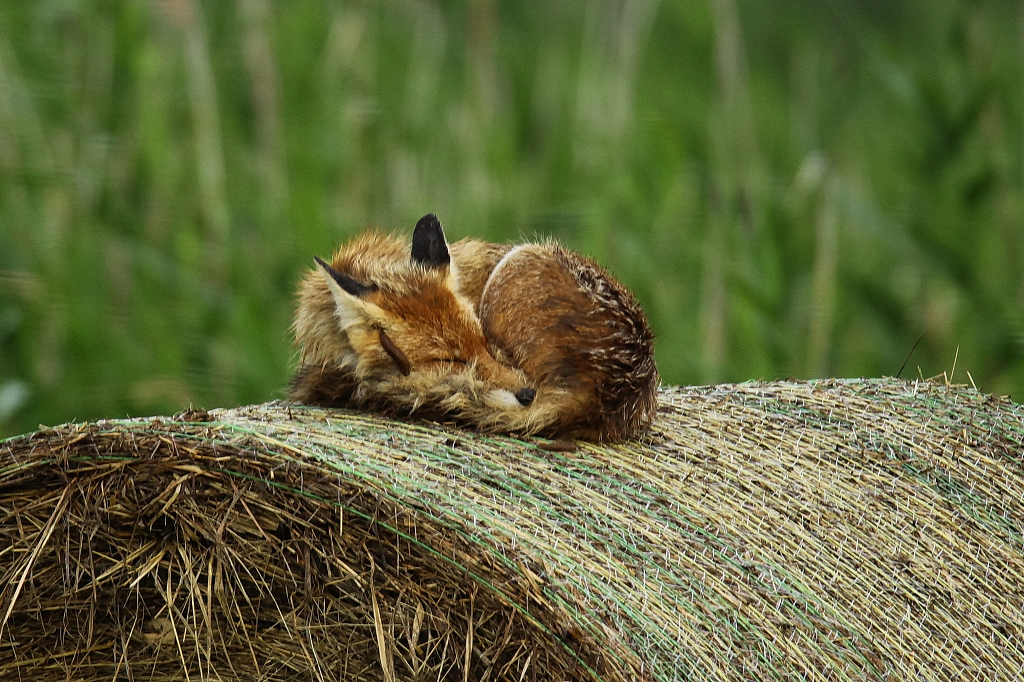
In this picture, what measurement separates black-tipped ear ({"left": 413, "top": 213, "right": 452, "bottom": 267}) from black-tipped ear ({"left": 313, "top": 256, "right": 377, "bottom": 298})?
0.49 feet

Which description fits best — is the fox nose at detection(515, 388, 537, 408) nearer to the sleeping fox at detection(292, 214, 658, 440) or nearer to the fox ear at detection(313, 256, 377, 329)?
the sleeping fox at detection(292, 214, 658, 440)

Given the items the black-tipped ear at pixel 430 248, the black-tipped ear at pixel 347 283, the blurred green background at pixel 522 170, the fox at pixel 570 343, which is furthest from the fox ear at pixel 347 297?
the blurred green background at pixel 522 170

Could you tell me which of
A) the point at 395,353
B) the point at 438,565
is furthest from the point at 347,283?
the point at 438,565

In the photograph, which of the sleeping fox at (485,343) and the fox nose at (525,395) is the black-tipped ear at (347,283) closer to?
the sleeping fox at (485,343)

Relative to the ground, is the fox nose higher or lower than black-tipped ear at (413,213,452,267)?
lower

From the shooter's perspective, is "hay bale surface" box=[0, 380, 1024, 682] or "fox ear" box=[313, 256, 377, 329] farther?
"fox ear" box=[313, 256, 377, 329]

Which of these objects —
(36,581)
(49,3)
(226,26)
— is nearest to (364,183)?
(226,26)

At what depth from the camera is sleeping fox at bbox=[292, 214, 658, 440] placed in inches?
110

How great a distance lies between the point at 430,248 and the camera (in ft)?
9.57

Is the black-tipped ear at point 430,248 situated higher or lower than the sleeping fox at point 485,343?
higher

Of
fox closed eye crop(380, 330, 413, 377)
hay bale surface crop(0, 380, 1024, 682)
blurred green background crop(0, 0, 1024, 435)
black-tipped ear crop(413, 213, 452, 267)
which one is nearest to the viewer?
hay bale surface crop(0, 380, 1024, 682)

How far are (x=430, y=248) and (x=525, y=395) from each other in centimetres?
45

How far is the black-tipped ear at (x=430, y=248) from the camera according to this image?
9.57ft

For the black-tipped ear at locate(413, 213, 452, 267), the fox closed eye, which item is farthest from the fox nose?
the black-tipped ear at locate(413, 213, 452, 267)
